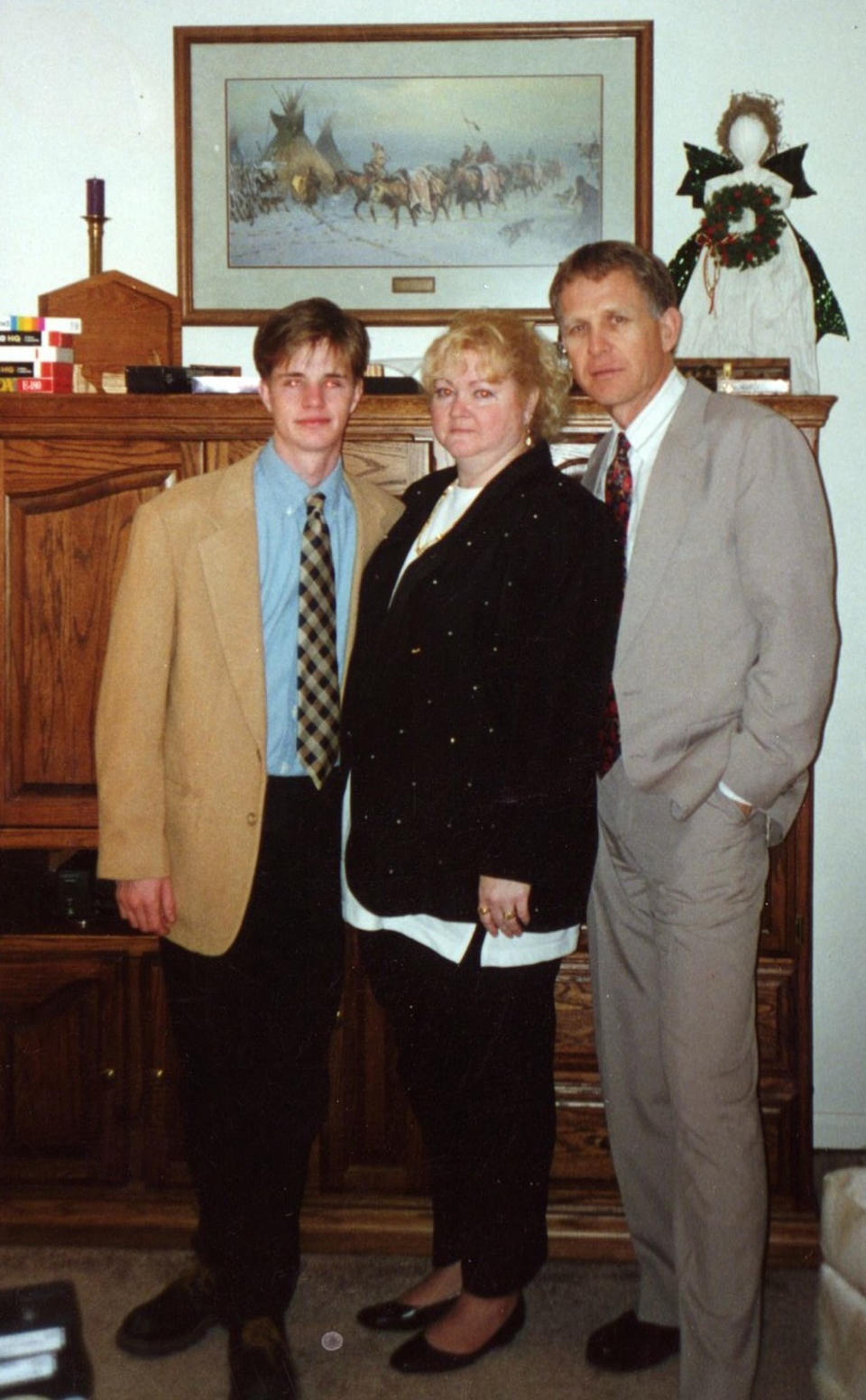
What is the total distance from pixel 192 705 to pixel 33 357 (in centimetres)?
91

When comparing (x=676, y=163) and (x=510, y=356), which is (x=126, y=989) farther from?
(x=676, y=163)

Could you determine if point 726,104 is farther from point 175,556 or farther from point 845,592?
point 175,556

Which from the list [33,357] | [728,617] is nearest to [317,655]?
[728,617]

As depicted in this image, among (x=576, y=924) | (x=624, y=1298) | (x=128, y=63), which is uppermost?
(x=128, y=63)

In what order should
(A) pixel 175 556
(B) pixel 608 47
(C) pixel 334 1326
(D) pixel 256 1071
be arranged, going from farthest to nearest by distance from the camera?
(B) pixel 608 47 → (C) pixel 334 1326 → (D) pixel 256 1071 → (A) pixel 175 556

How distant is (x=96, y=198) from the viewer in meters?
2.48

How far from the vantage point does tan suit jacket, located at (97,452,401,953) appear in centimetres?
178

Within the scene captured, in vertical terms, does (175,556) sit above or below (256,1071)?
→ above

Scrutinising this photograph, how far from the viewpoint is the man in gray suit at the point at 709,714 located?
166 centimetres

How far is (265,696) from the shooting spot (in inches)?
70.7

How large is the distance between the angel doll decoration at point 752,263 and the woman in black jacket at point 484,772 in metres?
0.76

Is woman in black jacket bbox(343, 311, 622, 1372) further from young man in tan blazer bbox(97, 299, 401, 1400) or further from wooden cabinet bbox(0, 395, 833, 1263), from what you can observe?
wooden cabinet bbox(0, 395, 833, 1263)

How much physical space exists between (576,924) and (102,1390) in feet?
3.52

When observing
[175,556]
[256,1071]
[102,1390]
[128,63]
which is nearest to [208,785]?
[175,556]
